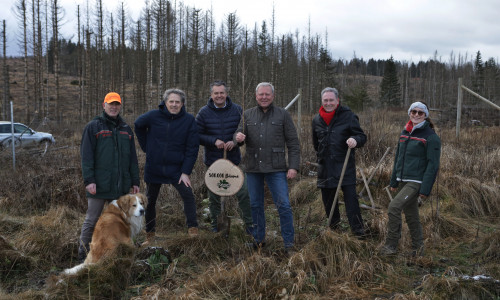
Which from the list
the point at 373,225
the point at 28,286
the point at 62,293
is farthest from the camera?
the point at 373,225

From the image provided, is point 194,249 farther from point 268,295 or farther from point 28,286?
point 28,286

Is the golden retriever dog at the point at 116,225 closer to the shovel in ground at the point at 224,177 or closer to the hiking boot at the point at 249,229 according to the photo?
the shovel in ground at the point at 224,177

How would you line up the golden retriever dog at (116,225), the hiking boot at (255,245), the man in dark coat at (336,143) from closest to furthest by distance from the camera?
the golden retriever dog at (116,225)
the hiking boot at (255,245)
the man in dark coat at (336,143)

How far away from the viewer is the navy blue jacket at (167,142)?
4.09m

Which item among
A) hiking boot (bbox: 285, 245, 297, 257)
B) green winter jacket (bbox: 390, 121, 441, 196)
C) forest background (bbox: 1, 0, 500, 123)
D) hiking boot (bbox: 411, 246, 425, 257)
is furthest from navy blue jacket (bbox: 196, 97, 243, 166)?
forest background (bbox: 1, 0, 500, 123)

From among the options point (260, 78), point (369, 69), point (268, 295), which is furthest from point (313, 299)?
point (369, 69)

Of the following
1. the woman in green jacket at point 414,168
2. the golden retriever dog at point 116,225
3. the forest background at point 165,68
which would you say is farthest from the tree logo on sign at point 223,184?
the forest background at point 165,68

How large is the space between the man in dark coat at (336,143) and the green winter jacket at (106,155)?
215cm

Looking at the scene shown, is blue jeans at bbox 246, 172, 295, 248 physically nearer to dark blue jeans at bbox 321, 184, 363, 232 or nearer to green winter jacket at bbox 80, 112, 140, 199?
dark blue jeans at bbox 321, 184, 363, 232

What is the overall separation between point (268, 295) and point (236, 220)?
2.38m

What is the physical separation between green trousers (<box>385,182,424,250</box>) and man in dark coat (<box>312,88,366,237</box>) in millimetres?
409

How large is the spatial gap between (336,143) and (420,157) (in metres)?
0.85

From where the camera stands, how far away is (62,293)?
289 centimetres

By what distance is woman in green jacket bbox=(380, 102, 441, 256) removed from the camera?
3.46 meters
